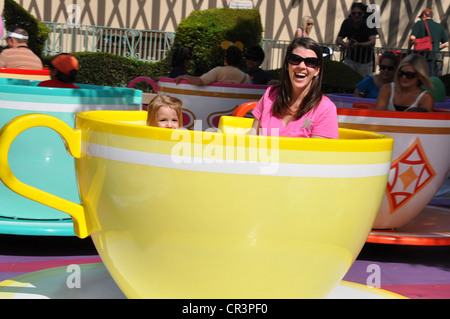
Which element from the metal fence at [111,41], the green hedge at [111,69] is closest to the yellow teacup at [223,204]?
the green hedge at [111,69]

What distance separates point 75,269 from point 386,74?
4227mm

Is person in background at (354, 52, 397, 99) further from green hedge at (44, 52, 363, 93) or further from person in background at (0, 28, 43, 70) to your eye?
green hedge at (44, 52, 363, 93)

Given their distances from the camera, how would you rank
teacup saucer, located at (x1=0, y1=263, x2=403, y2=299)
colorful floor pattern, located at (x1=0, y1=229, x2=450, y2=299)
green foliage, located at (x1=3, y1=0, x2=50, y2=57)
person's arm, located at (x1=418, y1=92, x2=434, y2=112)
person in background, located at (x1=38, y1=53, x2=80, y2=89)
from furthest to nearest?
green foliage, located at (x1=3, y1=0, x2=50, y2=57) → person in background, located at (x1=38, y1=53, x2=80, y2=89) → person's arm, located at (x1=418, y1=92, x2=434, y2=112) → colorful floor pattern, located at (x1=0, y1=229, x2=450, y2=299) → teacup saucer, located at (x1=0, y1=263, x2=403, y2=299)

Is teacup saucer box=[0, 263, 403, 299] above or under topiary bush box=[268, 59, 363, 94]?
under

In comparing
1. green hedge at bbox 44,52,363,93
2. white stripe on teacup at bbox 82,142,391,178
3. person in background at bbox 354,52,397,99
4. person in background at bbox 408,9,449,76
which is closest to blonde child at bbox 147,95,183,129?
white stripe on teacup at bbox 82,142,391,178

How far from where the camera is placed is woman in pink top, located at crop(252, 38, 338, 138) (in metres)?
2.90

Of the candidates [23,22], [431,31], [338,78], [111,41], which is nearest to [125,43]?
[111,41]

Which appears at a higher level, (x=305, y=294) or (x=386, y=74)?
Result: (x=386, y=74)

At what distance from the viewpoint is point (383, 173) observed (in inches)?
82.1

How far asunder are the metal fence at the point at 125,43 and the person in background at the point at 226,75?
12064 millimetres

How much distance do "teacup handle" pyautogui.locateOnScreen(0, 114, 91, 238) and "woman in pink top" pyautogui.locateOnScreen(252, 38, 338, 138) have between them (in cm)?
97
